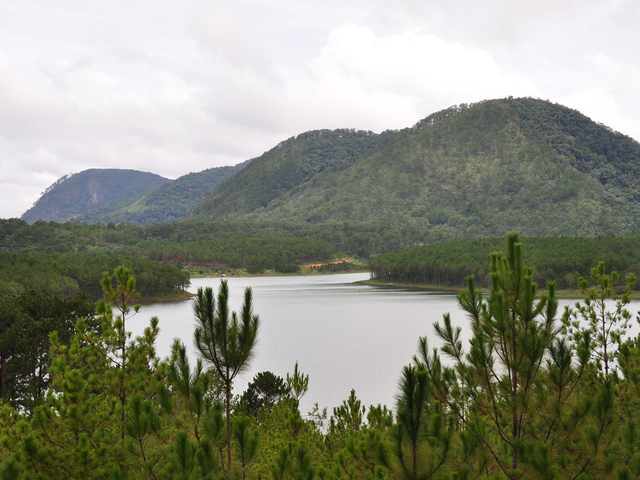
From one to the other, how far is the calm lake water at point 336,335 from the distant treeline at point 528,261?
11.0 meters

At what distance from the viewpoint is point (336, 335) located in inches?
2135

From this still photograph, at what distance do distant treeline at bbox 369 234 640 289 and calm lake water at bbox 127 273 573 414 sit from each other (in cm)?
1103

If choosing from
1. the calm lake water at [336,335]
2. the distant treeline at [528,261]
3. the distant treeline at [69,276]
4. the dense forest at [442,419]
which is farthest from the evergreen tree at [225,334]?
the distant treeline at [528,261]

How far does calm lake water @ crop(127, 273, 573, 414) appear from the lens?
1261 inches

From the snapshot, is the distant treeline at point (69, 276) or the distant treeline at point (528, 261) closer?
the distant treeline at point (69, 276)

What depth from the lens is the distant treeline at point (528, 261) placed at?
8900 centimetres

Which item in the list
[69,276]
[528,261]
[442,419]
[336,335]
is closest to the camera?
[442,419]

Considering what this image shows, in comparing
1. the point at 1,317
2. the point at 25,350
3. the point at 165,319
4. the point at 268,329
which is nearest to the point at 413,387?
the point at 25,350

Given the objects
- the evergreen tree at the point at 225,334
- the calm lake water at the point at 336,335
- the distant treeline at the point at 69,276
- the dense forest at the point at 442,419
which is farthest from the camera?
the distant treeline at the point at 69,276

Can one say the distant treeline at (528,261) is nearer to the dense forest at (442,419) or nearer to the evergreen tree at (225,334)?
the dense forest at (442,419)

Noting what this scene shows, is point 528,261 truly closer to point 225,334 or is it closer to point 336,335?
point 336,335

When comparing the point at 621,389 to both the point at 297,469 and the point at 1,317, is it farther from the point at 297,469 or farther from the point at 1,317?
the point at 1,317

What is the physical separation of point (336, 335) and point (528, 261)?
2044 inches

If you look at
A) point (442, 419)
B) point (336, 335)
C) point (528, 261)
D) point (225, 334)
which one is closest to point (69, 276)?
point (336, 335)
